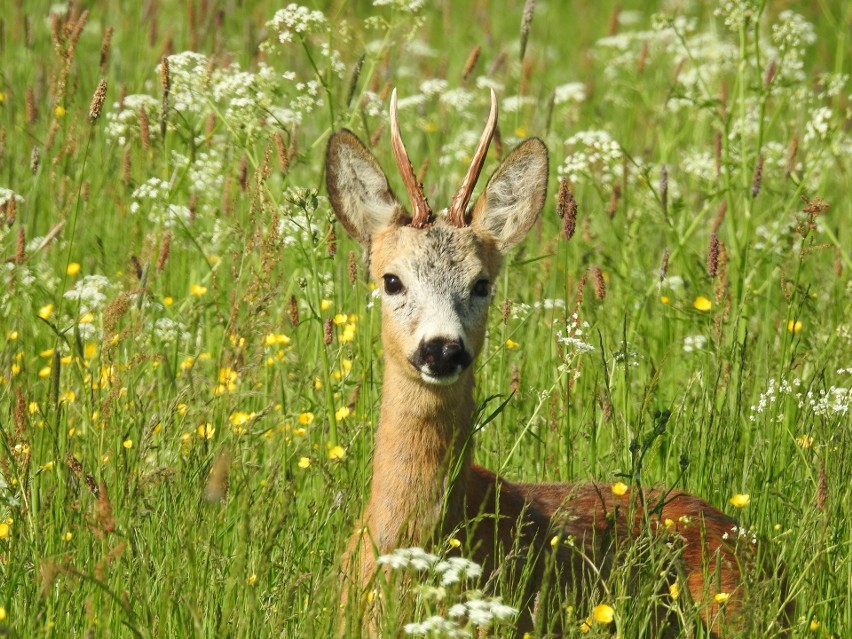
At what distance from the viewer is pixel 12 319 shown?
532 cm

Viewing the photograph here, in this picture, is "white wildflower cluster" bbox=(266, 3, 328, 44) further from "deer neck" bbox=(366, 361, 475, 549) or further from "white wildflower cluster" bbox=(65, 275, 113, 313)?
"deer neck" bbox=(366, 361, 475, 549)

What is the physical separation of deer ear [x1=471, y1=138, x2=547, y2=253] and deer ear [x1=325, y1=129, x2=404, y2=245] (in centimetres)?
32

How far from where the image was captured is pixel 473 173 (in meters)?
4.46

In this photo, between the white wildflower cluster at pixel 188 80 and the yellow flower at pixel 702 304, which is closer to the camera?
the white wildflower cluster at pixel 188 80

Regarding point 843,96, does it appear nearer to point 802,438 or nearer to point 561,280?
point 561,280

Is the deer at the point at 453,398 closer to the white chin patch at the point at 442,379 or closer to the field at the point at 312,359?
the white chin patch at the point at 442,379

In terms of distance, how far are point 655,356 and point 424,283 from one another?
61.3 inches

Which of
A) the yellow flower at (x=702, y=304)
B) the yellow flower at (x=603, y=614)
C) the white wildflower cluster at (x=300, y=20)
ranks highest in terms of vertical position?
the white wildflower cluster at (x=300, y=20)

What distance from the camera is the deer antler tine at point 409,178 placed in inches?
172

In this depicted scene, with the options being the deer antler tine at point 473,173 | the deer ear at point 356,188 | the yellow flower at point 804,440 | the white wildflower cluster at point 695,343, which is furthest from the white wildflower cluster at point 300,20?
the yellow flower at point 804,440

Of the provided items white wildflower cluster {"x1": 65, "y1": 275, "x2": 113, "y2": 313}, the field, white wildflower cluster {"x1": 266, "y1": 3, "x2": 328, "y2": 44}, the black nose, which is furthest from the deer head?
white wildflower cluster {"x1": 65, "y1": 275, "x2": 113, "y2": 313}

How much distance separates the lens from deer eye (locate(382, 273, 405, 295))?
4.54 m

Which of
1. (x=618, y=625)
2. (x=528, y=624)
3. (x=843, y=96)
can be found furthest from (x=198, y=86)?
(x=843, y=96)

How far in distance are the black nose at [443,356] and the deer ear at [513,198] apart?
0.90m
